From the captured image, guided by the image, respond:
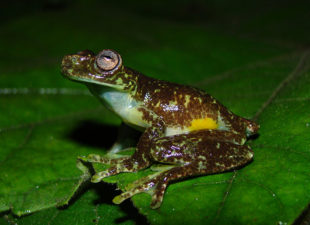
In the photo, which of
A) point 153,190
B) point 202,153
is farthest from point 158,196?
point 202,153

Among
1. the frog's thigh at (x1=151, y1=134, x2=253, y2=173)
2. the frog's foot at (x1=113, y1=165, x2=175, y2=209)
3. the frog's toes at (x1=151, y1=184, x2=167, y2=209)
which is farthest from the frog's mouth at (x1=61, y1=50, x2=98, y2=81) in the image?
the frog's toes at (x1=151, y1=184, x2=167, y2=209)

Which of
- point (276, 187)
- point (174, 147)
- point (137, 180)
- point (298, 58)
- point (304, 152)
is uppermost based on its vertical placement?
point (298, 58)

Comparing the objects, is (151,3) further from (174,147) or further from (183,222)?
(183,222)

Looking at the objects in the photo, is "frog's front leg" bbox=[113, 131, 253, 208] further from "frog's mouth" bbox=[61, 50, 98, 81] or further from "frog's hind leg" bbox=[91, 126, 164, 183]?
"frog's mouth" bbox=[61, 50, 98, 81]

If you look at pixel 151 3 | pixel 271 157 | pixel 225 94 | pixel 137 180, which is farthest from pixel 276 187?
pixel 151 3

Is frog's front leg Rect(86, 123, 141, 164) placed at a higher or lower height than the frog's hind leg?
lower

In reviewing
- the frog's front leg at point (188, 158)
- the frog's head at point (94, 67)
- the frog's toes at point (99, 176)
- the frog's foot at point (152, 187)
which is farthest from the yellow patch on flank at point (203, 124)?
the frog's toes at point (99, 176)
